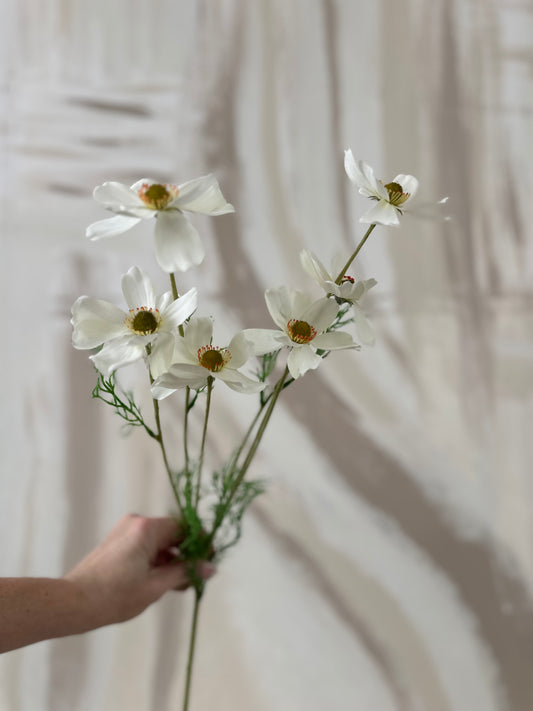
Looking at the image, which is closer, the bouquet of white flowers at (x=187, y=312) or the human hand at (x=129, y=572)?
the bouquet of white flowers at (x=187, y=312)

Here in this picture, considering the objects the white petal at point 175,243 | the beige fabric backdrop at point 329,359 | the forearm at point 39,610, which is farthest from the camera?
the beige fabric backdrop at point 329,359

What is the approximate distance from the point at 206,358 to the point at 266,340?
0.05 meters

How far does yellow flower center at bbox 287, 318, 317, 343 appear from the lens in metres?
0.48

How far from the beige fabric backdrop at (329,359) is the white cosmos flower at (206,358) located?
2.33 feet

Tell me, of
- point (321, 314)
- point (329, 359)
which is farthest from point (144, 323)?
point (329, 359)

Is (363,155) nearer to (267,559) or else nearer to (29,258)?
(29,258)

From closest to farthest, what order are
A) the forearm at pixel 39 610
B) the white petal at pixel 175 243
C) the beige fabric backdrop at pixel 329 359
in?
1. the white petal at pixel 175 243
2. the forearm at pixel 39 610
3. the beige fabric backdrop at pixel 329 359

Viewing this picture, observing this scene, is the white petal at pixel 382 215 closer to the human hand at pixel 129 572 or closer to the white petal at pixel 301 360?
the white petal at pixel 301 360

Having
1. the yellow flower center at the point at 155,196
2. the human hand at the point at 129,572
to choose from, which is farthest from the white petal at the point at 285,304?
the human hand at the point at 129,572

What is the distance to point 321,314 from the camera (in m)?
0.48

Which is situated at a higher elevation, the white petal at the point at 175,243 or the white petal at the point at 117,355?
the white petal at the point at 175,243

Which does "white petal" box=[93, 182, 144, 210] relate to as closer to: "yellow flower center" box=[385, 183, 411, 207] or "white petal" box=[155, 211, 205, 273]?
"white petal" box=[155, 211, 205, 273]

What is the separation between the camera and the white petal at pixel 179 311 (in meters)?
0.45

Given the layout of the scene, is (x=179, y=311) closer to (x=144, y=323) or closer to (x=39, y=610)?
(x=144, y=323)
